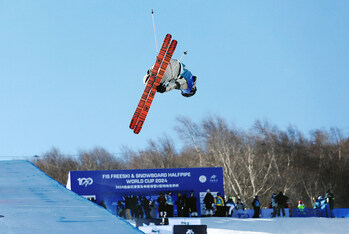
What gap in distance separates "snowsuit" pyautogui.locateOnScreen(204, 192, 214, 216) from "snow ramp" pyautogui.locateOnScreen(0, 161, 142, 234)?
10.7 metres

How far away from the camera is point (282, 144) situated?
48312 mm

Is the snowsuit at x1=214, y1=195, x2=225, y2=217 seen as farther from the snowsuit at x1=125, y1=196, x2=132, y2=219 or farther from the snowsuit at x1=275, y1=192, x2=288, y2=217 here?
the snowsuit at x1=125, y1=196, x2=132, y2=219

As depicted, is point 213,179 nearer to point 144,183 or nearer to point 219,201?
point 219,201

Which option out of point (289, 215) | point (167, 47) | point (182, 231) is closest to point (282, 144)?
point (289, 215)

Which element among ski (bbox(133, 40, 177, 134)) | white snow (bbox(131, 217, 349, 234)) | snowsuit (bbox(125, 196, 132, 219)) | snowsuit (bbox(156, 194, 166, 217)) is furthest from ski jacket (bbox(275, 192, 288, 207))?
ski (bbox(133, 40, 177, 134))

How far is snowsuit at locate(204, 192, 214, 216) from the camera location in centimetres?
1700

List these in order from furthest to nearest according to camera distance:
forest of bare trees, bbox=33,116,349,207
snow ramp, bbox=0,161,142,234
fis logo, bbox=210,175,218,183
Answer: forest of bare trees, bbox=33,116,349,207 → fis logo, bbox=210,175,218,183 → snow ramp, bbox=0,161,142,234

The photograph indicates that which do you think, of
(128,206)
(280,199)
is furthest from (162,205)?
(280,199)

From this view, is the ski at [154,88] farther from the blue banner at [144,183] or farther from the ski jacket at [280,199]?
the ski jacket at [280,199]

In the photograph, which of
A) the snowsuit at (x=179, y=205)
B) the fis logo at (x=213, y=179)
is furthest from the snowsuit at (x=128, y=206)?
the fis logo at (x=213, y=179)

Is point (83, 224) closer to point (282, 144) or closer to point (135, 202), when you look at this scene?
point (135, 202)

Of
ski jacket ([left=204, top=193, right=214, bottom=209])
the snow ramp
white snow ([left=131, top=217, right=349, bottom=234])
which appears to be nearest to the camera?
the snow ramp

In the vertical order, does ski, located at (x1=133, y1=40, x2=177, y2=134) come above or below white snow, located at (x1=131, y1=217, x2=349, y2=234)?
above

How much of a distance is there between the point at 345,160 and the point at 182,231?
112 ft
